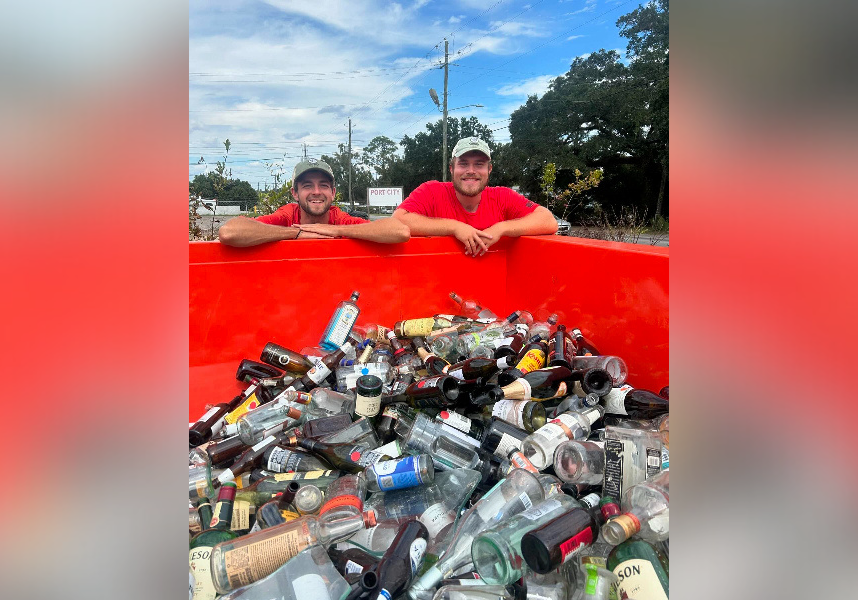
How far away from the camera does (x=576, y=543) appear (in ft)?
4.83

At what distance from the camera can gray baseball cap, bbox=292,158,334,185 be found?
4.29m

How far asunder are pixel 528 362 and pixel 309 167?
2.53 meters

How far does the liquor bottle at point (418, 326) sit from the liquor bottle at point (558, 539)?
1997 millimetres

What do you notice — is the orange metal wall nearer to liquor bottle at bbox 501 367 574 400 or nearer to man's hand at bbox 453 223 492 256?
man's hand at bbox 453 223 492 256

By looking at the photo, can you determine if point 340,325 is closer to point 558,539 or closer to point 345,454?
point 345,454

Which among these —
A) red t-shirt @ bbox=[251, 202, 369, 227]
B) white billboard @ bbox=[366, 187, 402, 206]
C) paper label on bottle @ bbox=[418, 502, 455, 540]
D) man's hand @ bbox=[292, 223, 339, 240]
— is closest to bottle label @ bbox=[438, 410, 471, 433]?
paper label on bottle @ bbox=[418, 502, 455, 540]

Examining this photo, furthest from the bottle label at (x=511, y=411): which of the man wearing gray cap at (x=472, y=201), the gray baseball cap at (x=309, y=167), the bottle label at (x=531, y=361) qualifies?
the gray baseball cap at (x=309, y=167)

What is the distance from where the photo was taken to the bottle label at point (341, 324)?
132 inches

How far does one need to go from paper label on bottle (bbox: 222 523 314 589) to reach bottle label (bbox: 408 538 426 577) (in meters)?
0.32
